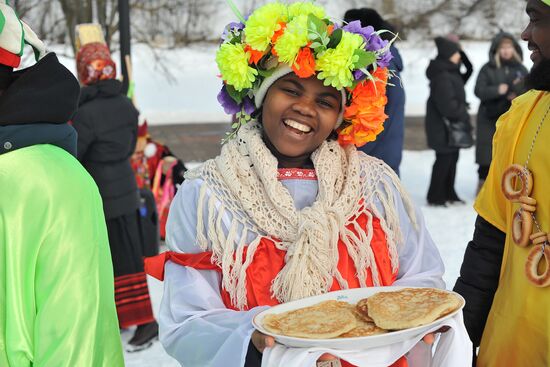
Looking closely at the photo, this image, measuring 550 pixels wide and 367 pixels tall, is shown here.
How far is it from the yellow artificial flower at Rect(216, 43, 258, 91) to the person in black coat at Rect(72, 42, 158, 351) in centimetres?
268

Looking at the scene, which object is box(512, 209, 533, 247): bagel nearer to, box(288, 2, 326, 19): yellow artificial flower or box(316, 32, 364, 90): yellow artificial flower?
box(316, 32, 364, 90): yellow artificial flower

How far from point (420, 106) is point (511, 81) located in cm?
991

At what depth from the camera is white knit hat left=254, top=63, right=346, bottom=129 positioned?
2.45 metres

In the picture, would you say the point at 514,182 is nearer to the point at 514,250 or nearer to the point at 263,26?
the point at 514,250

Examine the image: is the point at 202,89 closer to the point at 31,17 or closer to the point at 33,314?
the point at 31,17

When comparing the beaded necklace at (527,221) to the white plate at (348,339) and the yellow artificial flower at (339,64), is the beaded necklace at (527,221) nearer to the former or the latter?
the white plate at (348,339)

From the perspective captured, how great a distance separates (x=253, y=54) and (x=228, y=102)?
216 millimetres

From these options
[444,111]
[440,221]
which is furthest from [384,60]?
[444,111]

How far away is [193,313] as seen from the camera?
2.30 metres

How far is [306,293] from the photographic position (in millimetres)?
2320

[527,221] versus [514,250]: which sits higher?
[527,221]

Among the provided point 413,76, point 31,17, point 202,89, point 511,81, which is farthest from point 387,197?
point 413,76

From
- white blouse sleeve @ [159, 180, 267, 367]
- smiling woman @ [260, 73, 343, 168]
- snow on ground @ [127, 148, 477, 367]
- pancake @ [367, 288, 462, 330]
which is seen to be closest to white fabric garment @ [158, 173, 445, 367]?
white blouse sleeve @ [159, 180, 267, 367]

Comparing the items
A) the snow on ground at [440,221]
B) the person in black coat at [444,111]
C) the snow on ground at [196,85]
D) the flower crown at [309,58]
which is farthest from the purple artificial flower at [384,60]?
the snow on ground at [196,85]
